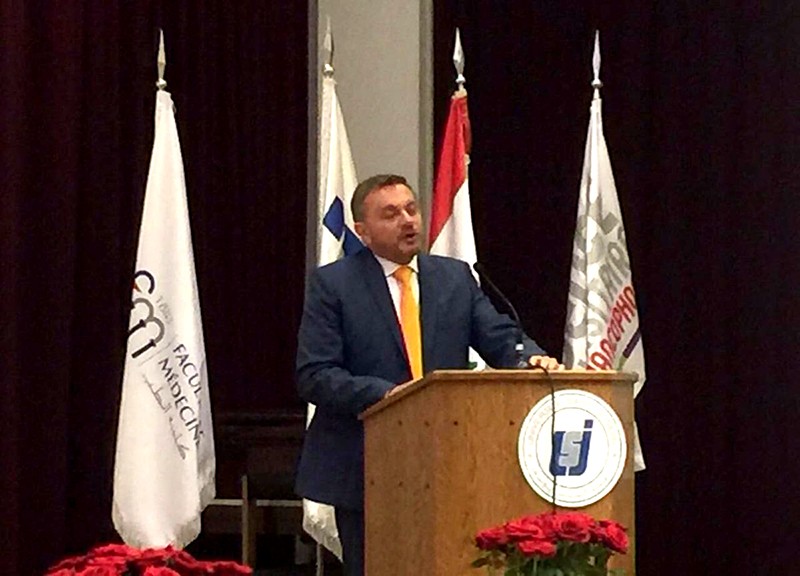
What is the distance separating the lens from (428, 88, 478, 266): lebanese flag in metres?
4.92

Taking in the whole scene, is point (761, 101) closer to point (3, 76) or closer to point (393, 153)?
point (393, 153)

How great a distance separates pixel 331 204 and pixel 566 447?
2.04 m

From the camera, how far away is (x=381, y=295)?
11.8 feet

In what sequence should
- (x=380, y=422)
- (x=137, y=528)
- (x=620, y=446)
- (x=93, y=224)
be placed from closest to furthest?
(x=620, y=446), (x=380, y=422), (x=137, y=528), (x=93, y=224)

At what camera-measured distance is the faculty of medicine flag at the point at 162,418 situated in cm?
459

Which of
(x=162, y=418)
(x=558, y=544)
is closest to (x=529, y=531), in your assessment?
(x=558, y=544)

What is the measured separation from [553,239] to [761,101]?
109cm

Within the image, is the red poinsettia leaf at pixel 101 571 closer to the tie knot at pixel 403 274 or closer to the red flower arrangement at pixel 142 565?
the red flower arrangement at pixel 142 565

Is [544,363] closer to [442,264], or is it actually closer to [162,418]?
[442,264]

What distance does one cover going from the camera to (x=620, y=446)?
9.59 feet

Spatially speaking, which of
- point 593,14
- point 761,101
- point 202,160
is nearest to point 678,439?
point 761,101

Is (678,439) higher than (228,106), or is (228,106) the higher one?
(228,106)

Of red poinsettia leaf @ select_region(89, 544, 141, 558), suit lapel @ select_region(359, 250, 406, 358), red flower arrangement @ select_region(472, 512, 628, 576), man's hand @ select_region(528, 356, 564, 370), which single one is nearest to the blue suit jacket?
suit lapel @ select_region(359, 250, 406, 358)

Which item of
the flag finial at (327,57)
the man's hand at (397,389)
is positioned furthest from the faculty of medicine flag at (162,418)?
the man's hand at (397,389)
